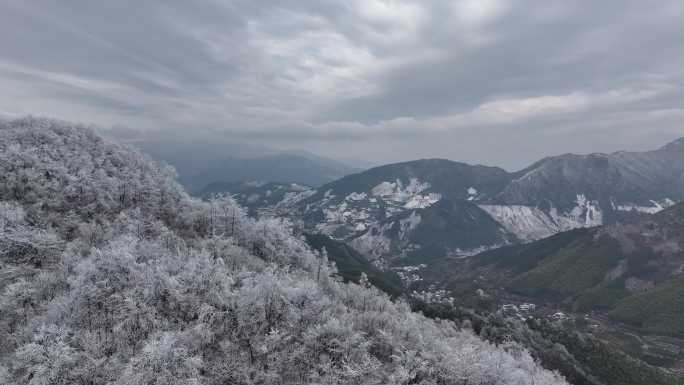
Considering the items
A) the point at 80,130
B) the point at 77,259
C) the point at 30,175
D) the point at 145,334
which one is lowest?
the point at 145,334

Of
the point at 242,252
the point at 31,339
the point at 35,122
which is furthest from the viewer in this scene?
the point at 35,122

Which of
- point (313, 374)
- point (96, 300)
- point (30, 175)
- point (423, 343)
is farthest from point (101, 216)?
point (423, 343)

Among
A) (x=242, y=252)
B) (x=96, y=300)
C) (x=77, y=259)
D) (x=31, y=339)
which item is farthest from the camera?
(x=242, y=252)

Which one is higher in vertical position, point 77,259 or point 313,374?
point 77,259

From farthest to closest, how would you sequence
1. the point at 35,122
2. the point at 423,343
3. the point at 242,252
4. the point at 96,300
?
1. the point at 35,122
2. the point at 242,252
3. the point at 423,343
4. the point at 96,300

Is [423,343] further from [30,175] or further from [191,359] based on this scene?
[30,175]

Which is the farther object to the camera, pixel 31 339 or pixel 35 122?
pixel 35 122

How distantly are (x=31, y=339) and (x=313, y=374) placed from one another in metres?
42.4

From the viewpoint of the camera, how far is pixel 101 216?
108500 mm

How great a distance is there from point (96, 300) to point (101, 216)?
56.6 metres

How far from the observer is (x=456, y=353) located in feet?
216

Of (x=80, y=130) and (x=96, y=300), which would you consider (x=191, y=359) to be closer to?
(x=96, y=300)

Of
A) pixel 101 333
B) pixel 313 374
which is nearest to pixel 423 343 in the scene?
pixel 313 374

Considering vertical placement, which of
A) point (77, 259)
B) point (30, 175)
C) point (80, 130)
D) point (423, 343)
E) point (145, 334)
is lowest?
point (423, 343)
